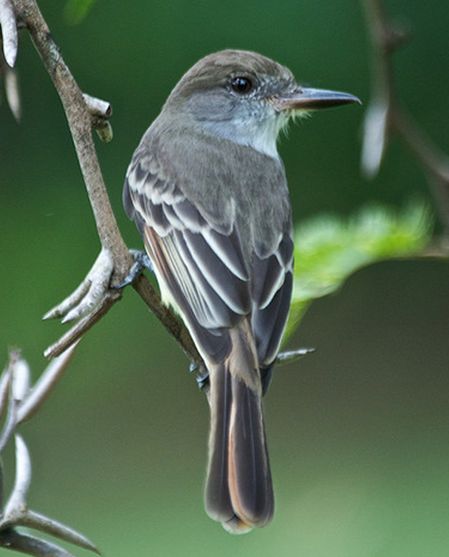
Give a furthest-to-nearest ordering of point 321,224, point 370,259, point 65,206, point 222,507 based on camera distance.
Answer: point 65,206
point 321,224
point 370,259
point 222,507

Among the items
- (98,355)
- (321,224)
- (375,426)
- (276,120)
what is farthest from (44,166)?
(321,224)

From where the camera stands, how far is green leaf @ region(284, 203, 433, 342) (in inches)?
81.1

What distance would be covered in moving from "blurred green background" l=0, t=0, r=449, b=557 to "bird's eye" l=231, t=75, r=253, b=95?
220 cm

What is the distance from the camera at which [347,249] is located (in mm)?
2102

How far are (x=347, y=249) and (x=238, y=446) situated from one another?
378mm

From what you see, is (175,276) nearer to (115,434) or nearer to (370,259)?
(370,259)

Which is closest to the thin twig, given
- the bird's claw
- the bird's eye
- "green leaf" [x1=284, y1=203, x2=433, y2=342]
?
"green leaf" [x1=284, y1=203, x2=433, y2=342]

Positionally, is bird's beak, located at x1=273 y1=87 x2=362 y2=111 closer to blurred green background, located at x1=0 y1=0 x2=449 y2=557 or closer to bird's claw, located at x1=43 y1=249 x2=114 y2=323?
bird's claw, located at x1=43 y1=249 x2=114 y2=323

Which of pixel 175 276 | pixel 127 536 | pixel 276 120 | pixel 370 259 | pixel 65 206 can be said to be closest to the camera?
pixel 370 259

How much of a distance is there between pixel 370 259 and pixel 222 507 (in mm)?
435

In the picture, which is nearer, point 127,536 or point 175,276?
point 175,276

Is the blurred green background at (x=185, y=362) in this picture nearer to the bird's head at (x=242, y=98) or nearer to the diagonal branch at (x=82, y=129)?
the bird's head at (x=242, y=98)

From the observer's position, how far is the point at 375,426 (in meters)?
7.14

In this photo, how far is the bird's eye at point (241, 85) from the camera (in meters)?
3.75
